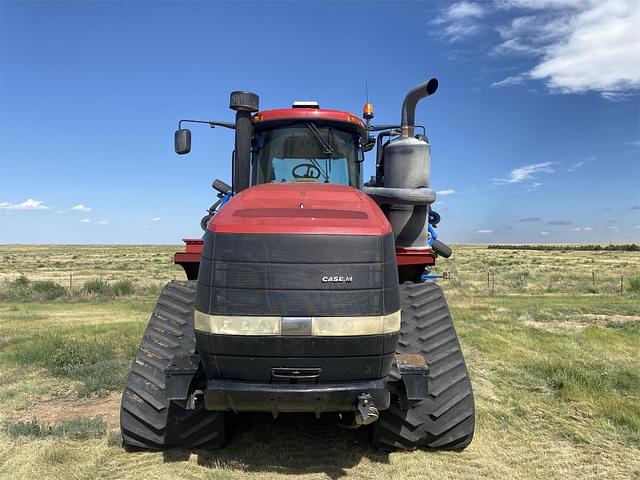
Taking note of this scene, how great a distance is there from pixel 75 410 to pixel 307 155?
3.66 metres

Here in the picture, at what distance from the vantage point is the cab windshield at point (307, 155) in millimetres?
4723

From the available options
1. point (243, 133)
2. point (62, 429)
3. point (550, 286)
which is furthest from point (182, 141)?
point (550, 286)

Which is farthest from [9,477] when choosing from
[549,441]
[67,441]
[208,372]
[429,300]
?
[549,441]

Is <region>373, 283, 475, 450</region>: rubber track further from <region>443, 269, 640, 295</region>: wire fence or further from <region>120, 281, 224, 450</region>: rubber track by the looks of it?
<region>443, 269, 640, 295</region>: wire fence

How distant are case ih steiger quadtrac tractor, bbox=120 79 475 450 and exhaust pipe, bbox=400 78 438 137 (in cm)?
111

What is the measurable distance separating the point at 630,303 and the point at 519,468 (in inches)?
544

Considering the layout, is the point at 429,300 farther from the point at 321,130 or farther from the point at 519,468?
the point at 321,130

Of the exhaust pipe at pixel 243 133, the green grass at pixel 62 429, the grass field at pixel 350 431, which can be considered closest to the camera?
the grass field at pixel 350 431

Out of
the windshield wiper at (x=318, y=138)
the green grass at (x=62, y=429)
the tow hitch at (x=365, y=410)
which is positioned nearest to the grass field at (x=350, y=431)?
the green grass at (x=62, y=429)

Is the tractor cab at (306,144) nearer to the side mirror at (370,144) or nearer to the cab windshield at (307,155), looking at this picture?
the cab windshield at (307,155)

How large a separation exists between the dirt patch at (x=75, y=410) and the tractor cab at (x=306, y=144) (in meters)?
2.87

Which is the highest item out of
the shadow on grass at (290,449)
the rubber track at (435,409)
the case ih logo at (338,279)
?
the case ih logo at (338,279)

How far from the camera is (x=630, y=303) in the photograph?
50.7 ft

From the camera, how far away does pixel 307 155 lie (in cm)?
475
